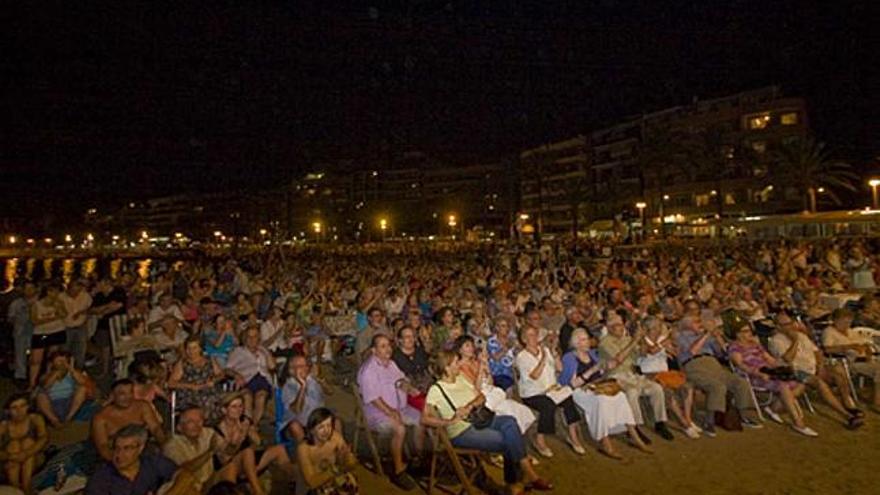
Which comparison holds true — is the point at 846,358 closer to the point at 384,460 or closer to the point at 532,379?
the point at 532,379

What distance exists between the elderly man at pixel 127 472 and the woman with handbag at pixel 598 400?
149 inches

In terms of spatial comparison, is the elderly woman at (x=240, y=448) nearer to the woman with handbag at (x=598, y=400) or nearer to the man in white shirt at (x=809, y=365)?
the woman with handbag at (x=598, y=400)

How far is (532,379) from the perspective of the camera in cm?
610

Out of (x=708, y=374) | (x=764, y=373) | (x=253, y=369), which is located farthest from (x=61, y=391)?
(x=764, y=373)

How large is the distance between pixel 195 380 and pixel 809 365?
6.62 meters

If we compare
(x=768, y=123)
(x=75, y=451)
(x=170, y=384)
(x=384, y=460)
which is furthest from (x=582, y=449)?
(x=768, y=123)

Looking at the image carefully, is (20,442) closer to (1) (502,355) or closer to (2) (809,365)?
(1) (502,355)

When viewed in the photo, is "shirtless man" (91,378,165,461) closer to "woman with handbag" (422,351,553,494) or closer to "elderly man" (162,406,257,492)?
"elderly man" (162,406,257,492)

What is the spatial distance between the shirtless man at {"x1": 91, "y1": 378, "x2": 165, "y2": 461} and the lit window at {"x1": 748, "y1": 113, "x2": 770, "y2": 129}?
62.1m

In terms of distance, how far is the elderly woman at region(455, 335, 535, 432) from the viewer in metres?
5.46

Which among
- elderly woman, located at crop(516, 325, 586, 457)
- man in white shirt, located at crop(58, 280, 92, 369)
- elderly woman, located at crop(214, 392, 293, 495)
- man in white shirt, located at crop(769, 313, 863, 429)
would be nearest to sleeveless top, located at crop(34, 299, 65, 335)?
man in white shirt, located at crop(58, 280, 92, 369)

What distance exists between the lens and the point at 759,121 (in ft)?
188

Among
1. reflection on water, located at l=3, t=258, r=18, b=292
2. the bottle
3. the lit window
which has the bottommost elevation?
the bottle

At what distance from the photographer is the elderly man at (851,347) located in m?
7.20
